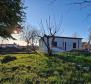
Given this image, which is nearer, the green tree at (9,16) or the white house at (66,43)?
the green tree at (9,16)

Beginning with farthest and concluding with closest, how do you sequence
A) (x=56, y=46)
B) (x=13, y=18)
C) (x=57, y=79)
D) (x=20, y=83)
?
(x=56, y=46) < (x=13, y=18) < (x=57, y=79) < (x=20, y=83)

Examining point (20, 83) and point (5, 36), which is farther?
point (5, 36)

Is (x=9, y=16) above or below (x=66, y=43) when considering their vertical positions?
above

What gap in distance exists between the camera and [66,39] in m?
47.4

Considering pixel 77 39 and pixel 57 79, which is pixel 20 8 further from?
pixel 77 39

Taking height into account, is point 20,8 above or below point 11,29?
above

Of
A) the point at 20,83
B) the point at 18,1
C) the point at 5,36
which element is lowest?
the point at 20,83

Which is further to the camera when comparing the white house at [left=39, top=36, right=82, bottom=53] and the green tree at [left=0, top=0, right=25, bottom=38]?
the white house at [left=39, top=36, right=82, bottom=53]

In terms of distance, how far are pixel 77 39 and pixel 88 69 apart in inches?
1359

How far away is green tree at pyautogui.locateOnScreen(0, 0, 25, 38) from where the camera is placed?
18.7m

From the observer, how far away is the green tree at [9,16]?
734 inches

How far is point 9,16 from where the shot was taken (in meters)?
19.9

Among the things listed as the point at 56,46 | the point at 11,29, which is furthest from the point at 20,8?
the point at 56,46

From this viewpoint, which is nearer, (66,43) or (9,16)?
(9,16)
